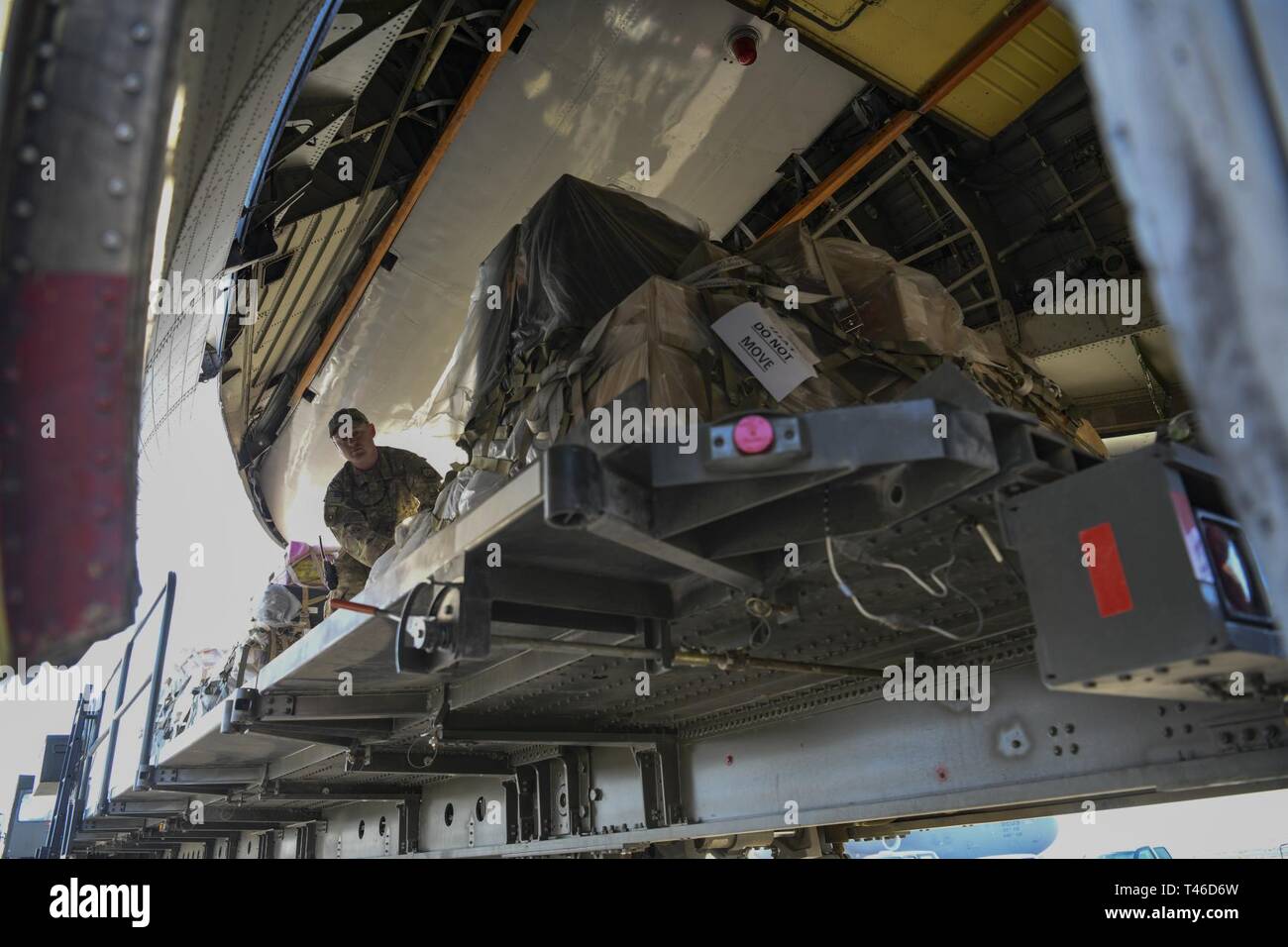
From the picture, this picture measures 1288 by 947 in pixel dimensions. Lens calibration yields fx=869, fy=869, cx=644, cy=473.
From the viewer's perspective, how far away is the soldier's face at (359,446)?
5562 millimetres

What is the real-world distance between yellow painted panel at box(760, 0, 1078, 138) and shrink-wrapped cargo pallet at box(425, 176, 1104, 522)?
5.02 ft

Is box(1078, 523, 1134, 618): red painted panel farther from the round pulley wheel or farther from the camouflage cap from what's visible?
the camouflage cap

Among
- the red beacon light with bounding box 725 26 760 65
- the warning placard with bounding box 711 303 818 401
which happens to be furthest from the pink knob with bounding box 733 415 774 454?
the red beacon light with bounding box 725 26 760 65

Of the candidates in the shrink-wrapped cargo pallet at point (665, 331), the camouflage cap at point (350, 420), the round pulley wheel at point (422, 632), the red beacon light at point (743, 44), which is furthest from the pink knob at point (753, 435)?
the camouflage cap at point (350, 420)

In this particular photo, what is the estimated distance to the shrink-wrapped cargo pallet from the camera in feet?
8.66

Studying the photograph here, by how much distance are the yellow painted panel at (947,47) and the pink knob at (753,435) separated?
3.16 metres

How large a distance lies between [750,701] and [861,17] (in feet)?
11.2

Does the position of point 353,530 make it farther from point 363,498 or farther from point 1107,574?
point 1107,574

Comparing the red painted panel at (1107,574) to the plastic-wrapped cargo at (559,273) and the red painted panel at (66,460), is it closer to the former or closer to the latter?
the plastic-wrapped cargo at (559,273)

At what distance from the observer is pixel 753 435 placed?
2.04 meters
